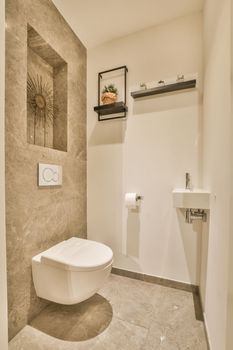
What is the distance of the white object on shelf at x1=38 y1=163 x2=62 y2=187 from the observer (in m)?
1.31

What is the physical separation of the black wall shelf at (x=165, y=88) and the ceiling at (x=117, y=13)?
2.09 feet

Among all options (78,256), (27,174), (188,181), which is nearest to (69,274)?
(78,256)

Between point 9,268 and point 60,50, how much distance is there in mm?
1793

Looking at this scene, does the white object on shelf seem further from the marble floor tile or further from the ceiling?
the ceiling

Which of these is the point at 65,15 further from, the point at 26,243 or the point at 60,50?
the point at 26,243

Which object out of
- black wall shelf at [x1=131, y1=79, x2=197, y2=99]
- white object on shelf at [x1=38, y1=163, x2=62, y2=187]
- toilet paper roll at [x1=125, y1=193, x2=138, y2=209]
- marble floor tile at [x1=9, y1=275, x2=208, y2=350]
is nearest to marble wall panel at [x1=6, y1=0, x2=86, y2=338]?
white object on shelf at [x1=38, y1=163, x2=62, y2=187]

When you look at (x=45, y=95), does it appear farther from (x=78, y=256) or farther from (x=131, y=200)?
(x=78, y=256)

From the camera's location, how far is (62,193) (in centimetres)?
155

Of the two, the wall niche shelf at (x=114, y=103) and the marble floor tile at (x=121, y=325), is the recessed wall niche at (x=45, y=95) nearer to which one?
the wall niche shelf at (x=114, y=103)

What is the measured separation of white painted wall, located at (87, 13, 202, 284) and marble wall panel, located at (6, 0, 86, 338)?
12.5 inches

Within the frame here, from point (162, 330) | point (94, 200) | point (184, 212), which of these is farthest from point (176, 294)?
point (94, 200)

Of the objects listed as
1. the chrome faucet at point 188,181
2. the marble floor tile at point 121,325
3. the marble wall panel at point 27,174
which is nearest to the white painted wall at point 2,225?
the marble wall panel at point 27,174

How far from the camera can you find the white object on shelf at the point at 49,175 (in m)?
1.31

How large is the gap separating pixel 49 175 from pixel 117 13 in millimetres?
1559
